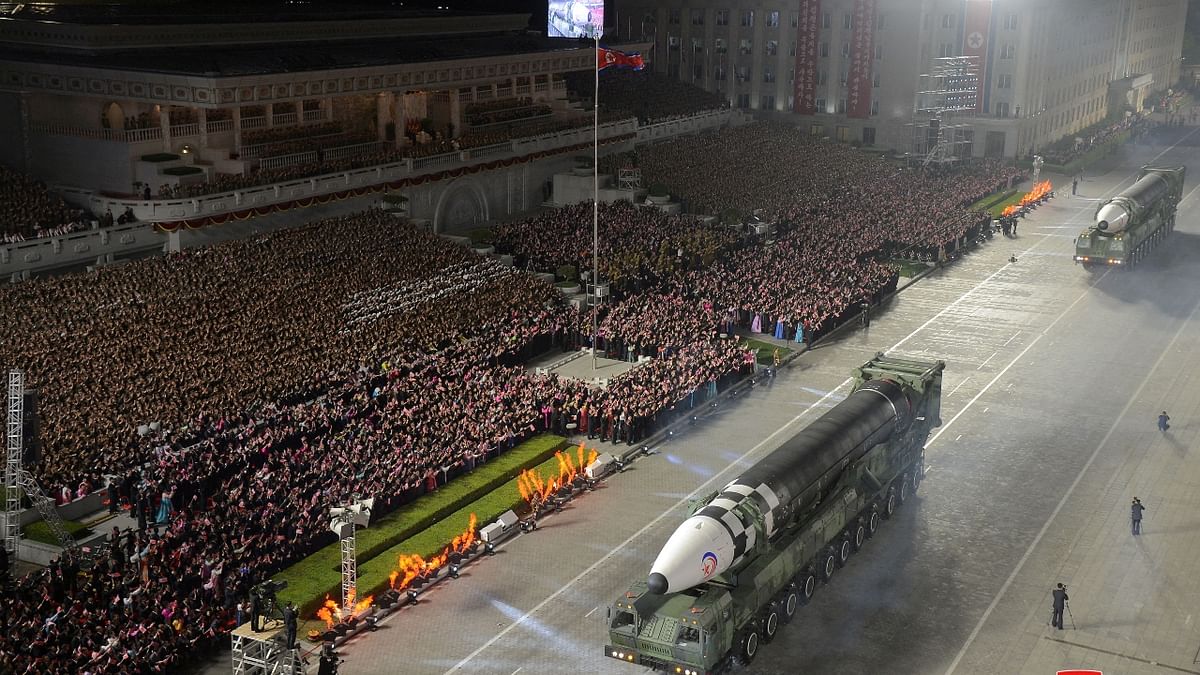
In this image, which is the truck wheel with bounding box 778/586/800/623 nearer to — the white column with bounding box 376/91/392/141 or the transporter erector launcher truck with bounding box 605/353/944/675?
the transporter erector launcher truck with bounding box 605/353/944/675

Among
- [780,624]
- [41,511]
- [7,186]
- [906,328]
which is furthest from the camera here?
[906,328]

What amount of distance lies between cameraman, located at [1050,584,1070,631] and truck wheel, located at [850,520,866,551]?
19.3 feet

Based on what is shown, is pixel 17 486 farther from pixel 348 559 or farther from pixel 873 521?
pixel 873 521

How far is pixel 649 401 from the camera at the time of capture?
160ft

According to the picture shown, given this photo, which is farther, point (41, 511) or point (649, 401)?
point (649, 401)

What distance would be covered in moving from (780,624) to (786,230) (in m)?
47.9

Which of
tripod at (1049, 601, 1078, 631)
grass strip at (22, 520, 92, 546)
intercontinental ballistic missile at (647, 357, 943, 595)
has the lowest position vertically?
tripod at (1049, 601, 1078, 631)

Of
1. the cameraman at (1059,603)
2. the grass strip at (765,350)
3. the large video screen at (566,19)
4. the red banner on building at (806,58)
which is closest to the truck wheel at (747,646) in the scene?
the cameraman at (1059,603)

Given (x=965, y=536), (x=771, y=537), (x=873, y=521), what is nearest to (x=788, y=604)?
(x=771, y=537)

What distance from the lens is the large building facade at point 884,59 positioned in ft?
362

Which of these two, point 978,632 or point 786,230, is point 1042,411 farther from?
point 786,230

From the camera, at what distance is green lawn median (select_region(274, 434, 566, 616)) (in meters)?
35.7

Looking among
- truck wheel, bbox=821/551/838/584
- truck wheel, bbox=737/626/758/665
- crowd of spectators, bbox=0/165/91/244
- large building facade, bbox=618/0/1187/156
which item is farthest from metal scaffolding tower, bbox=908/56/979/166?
truck wheel, bbox=737/626/758/665

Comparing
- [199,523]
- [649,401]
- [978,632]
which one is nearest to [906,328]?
[649,401]
